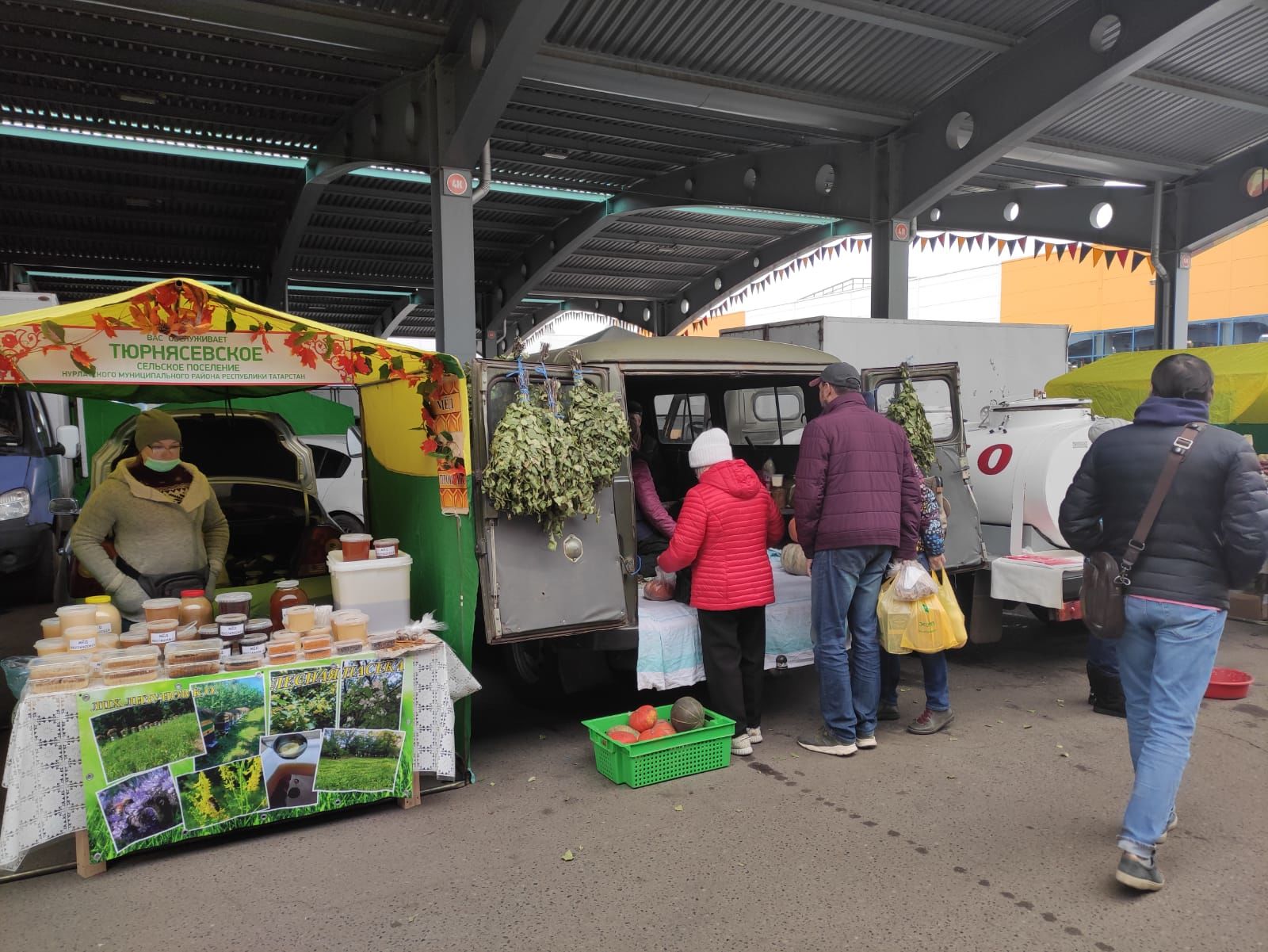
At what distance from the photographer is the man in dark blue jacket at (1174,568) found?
3.25 metres

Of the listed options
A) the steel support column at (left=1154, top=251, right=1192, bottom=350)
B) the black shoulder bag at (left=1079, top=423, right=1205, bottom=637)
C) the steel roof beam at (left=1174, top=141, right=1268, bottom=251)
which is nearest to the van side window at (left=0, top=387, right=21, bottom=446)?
the black shoulder bag at (left=1079, top=423, right=1205, bottom=637)

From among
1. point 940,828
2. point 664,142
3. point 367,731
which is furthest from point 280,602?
point 664,142

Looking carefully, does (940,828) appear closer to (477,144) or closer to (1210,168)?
(477,144)

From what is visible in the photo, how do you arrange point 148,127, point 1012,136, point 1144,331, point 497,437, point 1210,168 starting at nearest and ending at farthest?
point 497,437 < point 1012,136 < point 148,127 < point 1210,168 < point 1144,331

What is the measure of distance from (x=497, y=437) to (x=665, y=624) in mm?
1587

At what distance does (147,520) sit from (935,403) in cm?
654

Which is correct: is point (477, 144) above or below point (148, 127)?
below

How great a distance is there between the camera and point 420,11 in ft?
26.7

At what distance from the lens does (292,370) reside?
14.5ft

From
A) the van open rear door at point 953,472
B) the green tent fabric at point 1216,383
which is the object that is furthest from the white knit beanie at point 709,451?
the green tent fabric at point 1216,383

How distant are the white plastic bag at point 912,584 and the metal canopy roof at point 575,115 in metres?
5.37

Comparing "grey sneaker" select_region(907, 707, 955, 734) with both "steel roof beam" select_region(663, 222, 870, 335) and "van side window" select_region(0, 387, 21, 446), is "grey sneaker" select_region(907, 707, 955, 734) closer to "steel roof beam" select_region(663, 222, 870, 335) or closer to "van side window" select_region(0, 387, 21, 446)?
"van side window" select_region(0, 387, 21, 446)

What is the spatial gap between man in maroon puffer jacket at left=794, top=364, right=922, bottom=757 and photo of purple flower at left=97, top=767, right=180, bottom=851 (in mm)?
3326

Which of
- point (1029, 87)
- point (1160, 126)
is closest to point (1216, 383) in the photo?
point (1029, 87)
